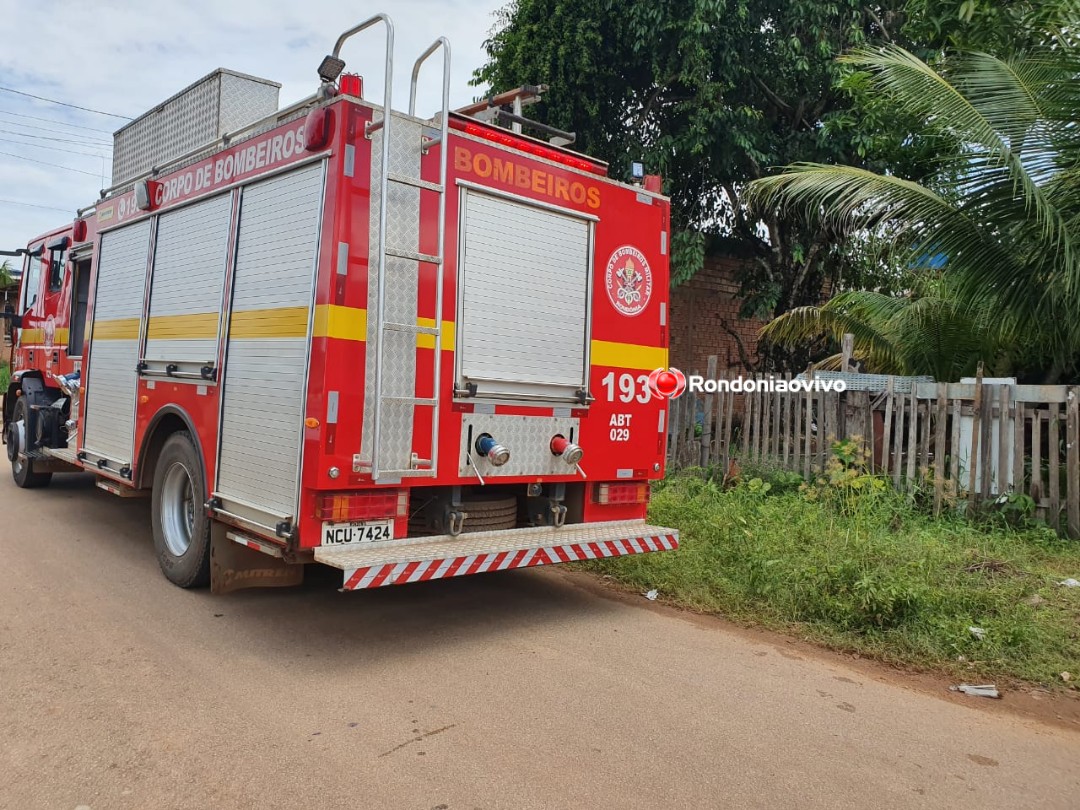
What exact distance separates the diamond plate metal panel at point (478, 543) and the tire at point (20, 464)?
6858 millimetres

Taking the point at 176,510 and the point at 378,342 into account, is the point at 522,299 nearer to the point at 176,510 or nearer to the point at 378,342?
the point at 378,342

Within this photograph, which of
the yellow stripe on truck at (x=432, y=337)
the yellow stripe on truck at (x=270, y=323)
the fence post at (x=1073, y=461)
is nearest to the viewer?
the yellow stripe on truck at (x=270, y=323)

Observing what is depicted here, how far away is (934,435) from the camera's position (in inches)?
318

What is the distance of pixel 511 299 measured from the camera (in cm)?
528

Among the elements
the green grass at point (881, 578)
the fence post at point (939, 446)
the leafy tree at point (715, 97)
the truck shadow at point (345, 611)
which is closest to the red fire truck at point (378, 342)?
the truck shadow at point (345, 611)

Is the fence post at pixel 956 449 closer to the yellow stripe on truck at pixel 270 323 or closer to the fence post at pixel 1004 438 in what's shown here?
the fence post at pixel 1004 438

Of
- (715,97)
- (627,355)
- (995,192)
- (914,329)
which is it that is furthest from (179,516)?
(715,97)

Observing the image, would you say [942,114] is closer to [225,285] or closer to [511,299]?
[511,299]

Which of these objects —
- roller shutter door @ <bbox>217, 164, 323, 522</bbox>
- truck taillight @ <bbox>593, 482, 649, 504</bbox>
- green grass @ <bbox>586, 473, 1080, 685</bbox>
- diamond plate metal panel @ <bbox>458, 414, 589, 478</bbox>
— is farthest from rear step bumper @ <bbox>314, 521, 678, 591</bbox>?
green grass @ <bbox>586, 473, 1080, 685</bbox>

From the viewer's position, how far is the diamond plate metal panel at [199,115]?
21.1 ft

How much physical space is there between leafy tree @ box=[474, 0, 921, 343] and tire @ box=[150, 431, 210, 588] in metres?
8.18

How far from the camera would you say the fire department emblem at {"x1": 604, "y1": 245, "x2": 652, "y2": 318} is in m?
5.89

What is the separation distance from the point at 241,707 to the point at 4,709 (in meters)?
1.05

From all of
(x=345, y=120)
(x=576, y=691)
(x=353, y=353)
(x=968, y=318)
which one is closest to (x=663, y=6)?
(x=968, y=318)
